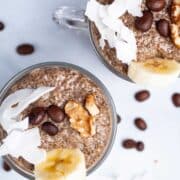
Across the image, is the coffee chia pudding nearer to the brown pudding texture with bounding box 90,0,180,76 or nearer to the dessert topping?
the brown pudding texture with bounding box 90,0,180,76

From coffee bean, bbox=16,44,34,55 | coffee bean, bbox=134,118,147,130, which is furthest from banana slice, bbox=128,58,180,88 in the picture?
coffee bean, bbox=16,44,34,55

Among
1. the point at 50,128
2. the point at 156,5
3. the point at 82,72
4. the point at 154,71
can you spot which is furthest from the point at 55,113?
the point at 156,5

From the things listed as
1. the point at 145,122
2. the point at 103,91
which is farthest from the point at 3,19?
the point at 145,122

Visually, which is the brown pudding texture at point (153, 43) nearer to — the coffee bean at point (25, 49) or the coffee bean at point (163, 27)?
the coffee bean at point (163, 27)

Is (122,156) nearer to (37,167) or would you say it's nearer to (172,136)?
(172,136)

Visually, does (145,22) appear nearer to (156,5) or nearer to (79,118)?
(156,5)
